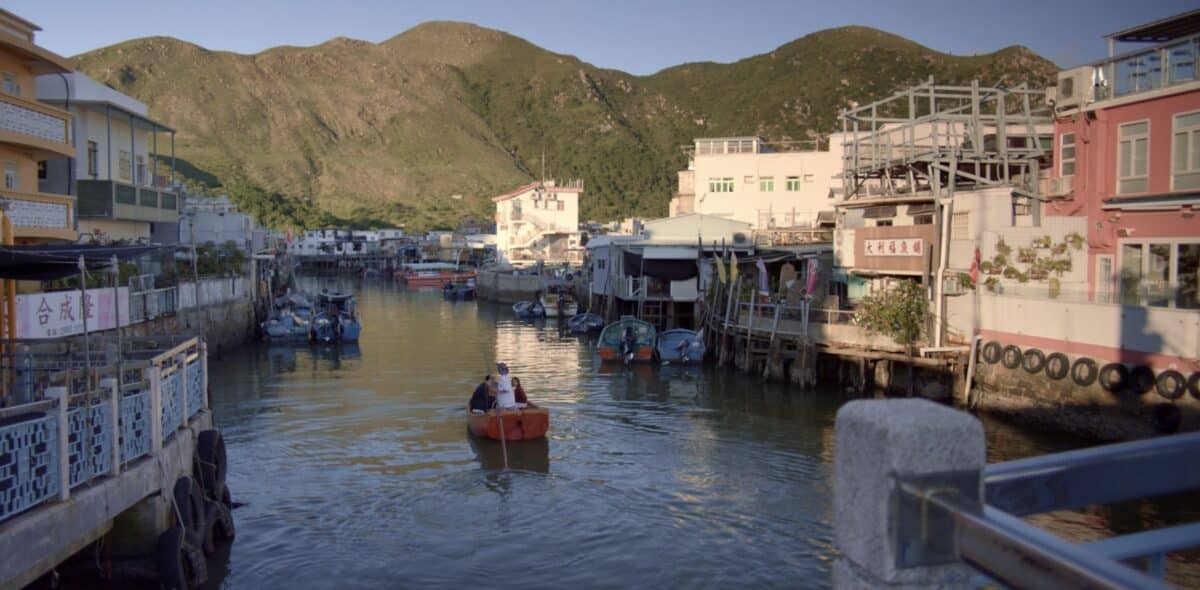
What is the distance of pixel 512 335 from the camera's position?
5241 centimetres

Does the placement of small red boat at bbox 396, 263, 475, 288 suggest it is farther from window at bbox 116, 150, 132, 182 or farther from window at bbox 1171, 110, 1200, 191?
window at bbox 1171, 110, 1200, 191

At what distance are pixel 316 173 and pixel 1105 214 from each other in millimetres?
181492

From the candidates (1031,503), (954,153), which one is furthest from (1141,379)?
(1031,503)

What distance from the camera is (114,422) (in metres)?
10.6

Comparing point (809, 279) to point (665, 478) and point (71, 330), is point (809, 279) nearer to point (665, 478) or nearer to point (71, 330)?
point (665, 478)

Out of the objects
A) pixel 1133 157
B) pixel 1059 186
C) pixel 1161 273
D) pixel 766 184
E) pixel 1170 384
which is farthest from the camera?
pixel 766 184

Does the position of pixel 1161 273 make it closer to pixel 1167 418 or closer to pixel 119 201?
pixel 1167 418

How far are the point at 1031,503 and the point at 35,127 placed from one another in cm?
2628

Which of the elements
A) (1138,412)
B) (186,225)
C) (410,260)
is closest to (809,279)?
(1138,412)

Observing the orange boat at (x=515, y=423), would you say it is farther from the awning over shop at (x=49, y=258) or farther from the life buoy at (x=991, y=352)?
the life buoy at (x=991, y=352)

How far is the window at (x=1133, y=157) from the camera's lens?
23516mm

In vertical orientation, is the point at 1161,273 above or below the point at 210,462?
above

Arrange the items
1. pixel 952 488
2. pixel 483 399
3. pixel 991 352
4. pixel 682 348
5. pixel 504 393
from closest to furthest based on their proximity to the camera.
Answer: pixel 952 488 → pixel 504 393 → pixel 483 399 → pixel 991 352 → pixel 682 348

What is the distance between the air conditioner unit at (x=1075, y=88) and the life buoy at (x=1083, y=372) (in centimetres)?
732
